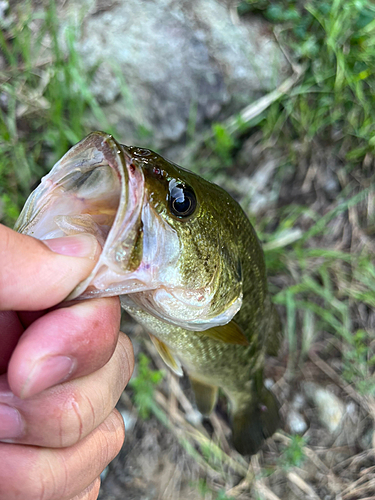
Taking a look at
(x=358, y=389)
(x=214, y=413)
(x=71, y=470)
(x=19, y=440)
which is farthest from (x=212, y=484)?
(x=19, y=440)

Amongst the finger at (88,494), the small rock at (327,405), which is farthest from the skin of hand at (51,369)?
the small rock at (327,405)

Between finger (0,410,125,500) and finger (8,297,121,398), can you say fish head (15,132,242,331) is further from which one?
finger (0,410,125,500)

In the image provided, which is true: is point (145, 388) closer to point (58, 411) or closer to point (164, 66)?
point (58, 411)

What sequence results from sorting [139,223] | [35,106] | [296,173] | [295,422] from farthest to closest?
1. [296,173]
2. [295,422]
3. [35,106]
4. [139,223]

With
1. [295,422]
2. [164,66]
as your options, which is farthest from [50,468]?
[164,66]

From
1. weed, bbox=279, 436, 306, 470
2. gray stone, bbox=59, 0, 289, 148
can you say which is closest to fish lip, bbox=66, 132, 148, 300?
gray stone, bbox=59, 0, 289, 148

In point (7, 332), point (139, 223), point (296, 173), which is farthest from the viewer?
point (296, 173)

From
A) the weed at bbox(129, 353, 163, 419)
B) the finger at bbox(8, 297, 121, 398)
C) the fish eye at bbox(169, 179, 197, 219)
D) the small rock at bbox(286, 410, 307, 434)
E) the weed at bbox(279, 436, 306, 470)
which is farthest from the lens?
the small rock at bbox(286, 410, 307, 434)
